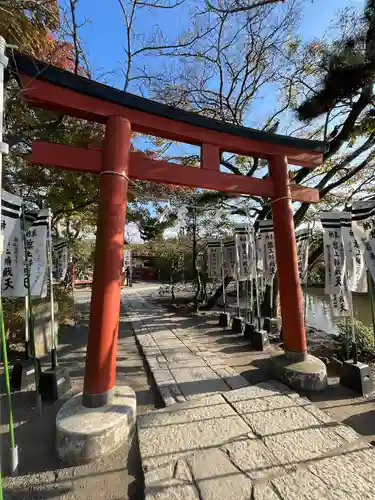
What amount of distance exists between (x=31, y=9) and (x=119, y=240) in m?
2.51

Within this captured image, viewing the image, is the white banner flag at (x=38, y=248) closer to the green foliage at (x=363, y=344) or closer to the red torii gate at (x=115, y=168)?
the red torii gate at (x=115, y=168)

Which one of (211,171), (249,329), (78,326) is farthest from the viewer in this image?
(78,326)

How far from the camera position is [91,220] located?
35.5 ft

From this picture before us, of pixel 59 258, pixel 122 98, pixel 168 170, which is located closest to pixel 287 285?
pixel 168 170

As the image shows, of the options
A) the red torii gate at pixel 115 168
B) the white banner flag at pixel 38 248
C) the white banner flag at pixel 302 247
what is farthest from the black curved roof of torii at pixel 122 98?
the white banner flag at pixel 302 247

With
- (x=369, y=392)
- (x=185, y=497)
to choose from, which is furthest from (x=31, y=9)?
(x=369, y=392)

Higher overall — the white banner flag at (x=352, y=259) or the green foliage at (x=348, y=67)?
the green foliage at (x=348, y=67)

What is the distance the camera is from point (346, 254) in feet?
15.0

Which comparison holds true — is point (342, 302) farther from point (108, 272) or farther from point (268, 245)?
point (108, 272)

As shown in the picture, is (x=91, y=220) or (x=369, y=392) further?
(x=91, y=220)

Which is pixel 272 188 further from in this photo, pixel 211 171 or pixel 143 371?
pixel 143 371

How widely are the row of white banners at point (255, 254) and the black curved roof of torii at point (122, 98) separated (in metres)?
2.36

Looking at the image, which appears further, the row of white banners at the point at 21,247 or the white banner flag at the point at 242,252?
the white banner flag at the point at 242,252

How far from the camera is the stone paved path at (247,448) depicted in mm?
2250
